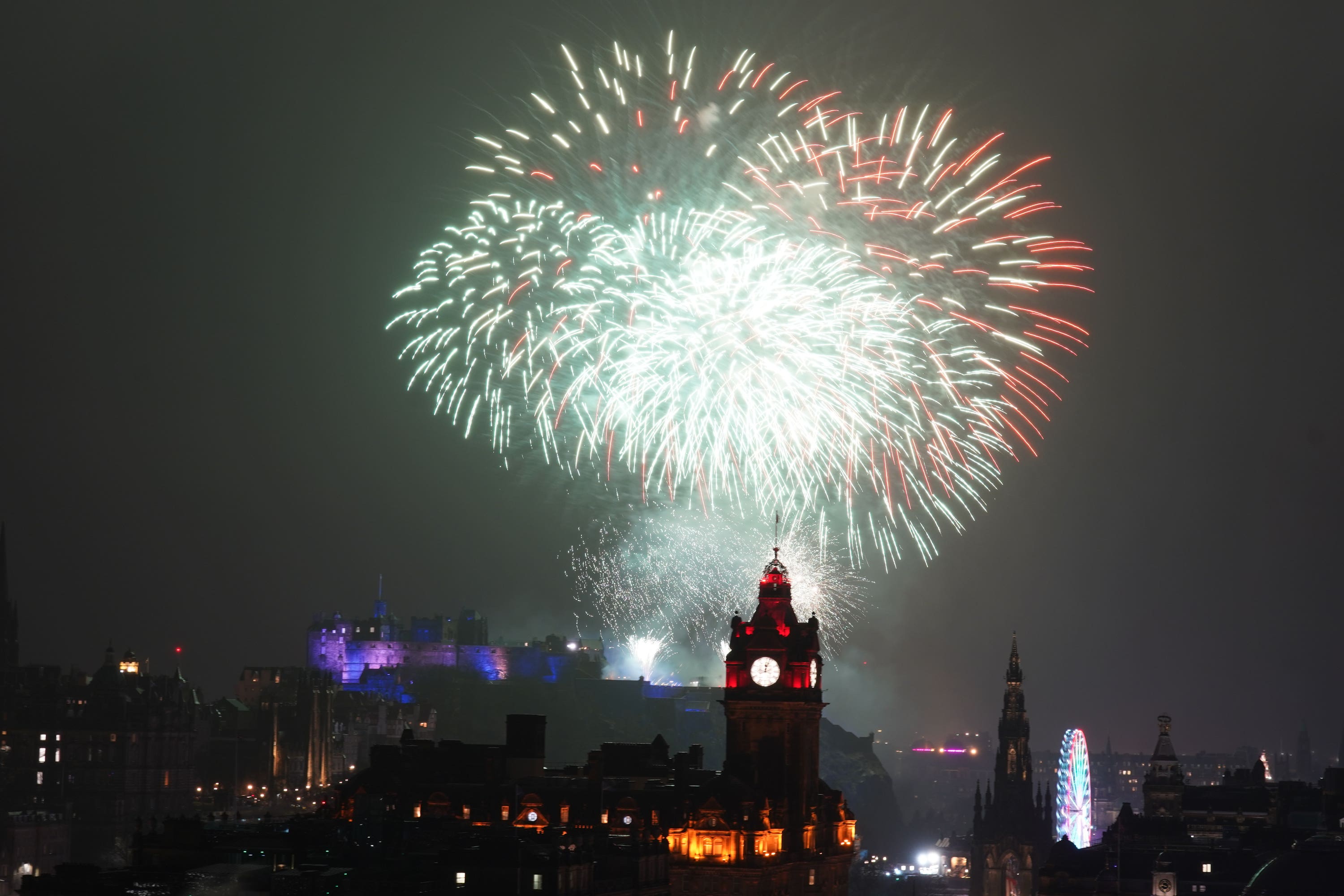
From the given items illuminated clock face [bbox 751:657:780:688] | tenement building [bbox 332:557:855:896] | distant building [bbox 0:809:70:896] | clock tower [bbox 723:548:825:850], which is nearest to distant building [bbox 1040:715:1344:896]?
tenement building [bbox 332:557:855:896]

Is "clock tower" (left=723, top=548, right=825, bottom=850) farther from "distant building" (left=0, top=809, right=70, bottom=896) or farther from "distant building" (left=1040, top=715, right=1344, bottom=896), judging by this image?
"distant building" (left=0, top=809, right=70, bottom=896)

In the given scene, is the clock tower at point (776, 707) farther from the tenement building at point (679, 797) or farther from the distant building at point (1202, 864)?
the distant building at point (1202, 864)

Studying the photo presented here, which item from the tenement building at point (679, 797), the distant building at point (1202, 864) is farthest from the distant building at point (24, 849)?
the distant building at point (1202, 864)

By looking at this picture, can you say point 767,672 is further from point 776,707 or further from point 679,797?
point 679,797

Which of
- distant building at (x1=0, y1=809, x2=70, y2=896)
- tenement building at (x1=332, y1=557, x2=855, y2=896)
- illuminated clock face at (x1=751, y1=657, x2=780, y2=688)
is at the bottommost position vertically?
distant building at (x1=0, y1=809, x2=70, y2=896)

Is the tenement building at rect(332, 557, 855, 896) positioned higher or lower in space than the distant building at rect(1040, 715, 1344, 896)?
higher


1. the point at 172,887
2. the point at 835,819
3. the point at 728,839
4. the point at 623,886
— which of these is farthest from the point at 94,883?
the point at 835,819

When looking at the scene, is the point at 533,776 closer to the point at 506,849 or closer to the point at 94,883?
the point at 506,849

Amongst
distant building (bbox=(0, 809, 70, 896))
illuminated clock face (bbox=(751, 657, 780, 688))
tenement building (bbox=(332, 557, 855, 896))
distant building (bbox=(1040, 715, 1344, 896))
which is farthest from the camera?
distant building (bbox=(0, 809, 70, 896))
